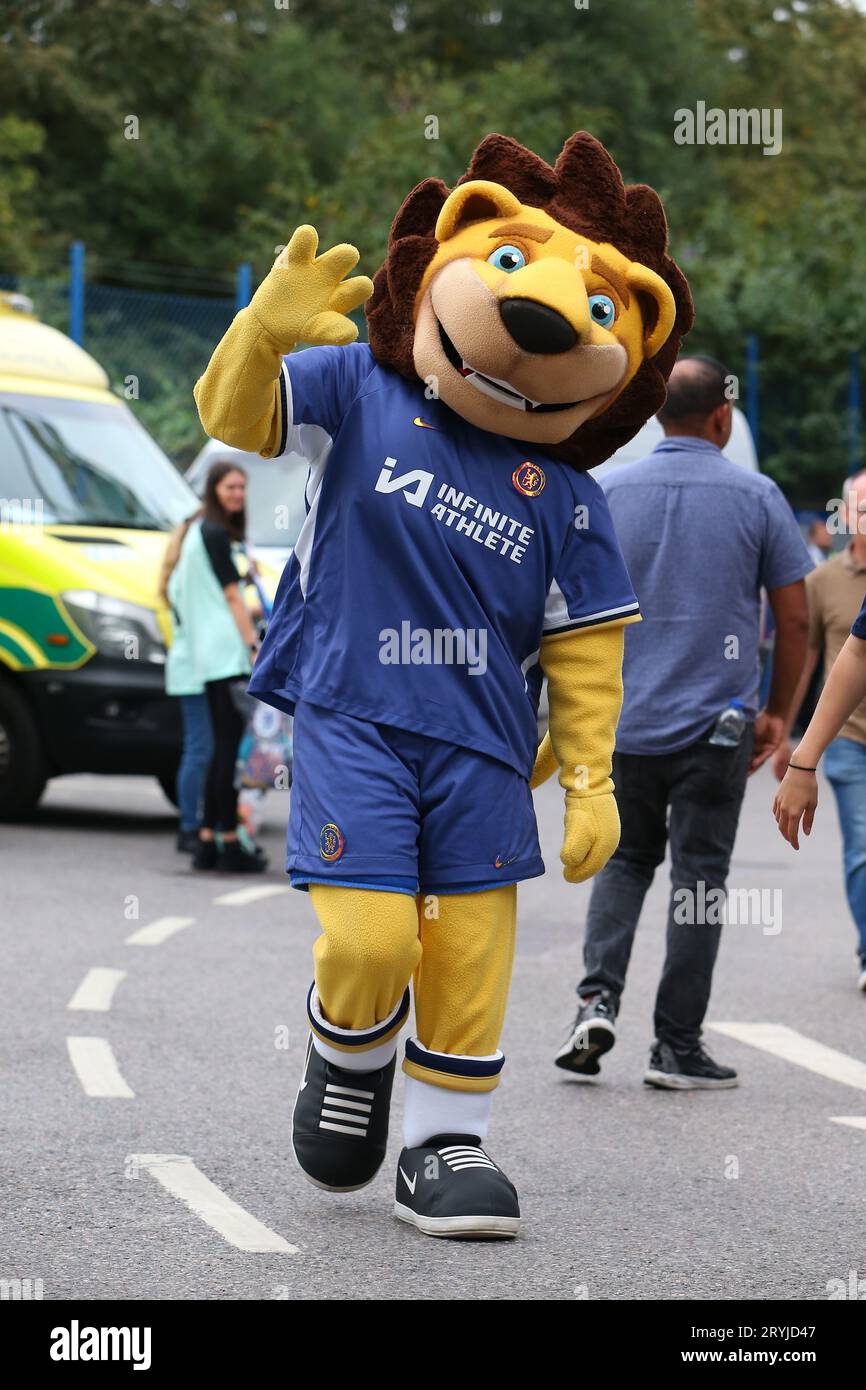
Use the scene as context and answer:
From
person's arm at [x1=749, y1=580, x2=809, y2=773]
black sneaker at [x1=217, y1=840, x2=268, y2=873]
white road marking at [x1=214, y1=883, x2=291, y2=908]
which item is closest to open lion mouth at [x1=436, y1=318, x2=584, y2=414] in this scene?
person's arm at [x1=749, y1=580, x2=809, y2=773]

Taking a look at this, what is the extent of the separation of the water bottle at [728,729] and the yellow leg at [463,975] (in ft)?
5.62

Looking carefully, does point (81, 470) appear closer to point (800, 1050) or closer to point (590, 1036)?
point (800, 1050)

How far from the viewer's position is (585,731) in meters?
4.96

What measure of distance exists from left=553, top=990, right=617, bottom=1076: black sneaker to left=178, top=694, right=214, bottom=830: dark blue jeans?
4635mm

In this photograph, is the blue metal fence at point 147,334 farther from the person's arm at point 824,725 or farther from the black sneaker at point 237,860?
the person's arm at point 824,725

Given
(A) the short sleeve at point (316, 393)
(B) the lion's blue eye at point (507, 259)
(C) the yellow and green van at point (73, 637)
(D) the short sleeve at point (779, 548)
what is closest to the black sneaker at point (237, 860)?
(C) the yellow and green van at point (73, 637)

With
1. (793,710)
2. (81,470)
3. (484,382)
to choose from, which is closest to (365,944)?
(484,382)

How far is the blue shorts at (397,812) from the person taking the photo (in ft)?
15.0

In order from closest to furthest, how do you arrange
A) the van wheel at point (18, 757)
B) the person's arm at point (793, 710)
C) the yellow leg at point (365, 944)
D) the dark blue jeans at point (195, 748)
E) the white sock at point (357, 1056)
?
the yellow leg at point (365, 944) < the white sock at point (357, 1056) < the person's arm at point (793, 710) < the dark blue jeans at point (195, 748) < the van wheel at point (18, 757)

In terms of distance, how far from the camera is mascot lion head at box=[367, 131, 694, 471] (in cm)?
471

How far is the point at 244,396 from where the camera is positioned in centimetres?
454

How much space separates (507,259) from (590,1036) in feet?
8.05

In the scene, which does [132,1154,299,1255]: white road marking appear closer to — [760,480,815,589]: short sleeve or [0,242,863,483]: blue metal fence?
[760,480,815,589]: short sleeve

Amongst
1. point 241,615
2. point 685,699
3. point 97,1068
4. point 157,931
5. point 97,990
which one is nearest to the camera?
point 97,1068
